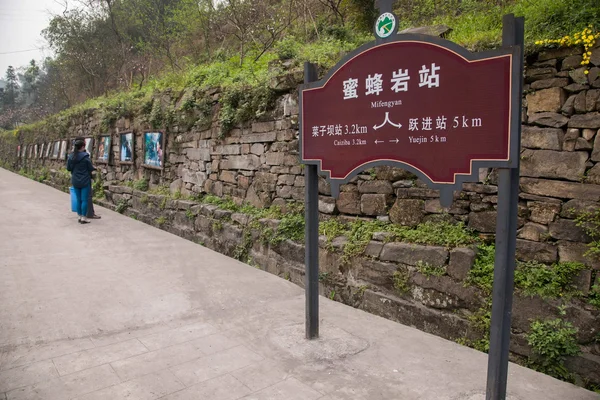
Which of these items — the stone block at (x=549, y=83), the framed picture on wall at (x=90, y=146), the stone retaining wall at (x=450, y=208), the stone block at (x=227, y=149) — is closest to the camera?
the stone retaining wall at (x=450, y=208)

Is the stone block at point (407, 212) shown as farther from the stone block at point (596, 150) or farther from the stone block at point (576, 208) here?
the stone block at point (596, 150)

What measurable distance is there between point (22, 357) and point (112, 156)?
9117 millimetres

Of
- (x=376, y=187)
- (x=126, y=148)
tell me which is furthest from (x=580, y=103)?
(x=126, y=148)

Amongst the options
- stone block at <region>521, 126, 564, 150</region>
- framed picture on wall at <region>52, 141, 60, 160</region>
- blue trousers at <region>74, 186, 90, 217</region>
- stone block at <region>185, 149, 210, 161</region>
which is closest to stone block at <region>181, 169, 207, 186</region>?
stone block at <region>185, 149, 210, 161</region>

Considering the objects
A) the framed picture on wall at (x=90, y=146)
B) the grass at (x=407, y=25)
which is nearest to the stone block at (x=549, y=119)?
the grass at (x=407, y=25)

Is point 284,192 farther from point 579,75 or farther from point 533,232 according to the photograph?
point 579,75

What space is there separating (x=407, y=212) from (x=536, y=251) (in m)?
1.27

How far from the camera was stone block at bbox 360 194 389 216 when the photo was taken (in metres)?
4.58

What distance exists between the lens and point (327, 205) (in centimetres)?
523

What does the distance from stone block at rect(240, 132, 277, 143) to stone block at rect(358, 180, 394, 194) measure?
1764 millimetres

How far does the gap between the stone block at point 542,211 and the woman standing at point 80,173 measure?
325 inches

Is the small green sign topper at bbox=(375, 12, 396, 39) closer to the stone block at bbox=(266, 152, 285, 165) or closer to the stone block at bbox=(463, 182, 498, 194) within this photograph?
the stone block at bbox=(463, 182, 498, 194)

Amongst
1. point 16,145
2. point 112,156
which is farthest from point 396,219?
point 16,145

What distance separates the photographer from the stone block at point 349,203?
4875mm
